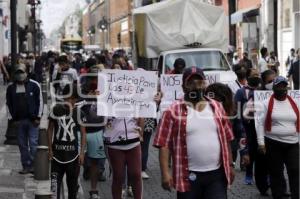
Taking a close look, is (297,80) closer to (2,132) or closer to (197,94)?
(2,132)

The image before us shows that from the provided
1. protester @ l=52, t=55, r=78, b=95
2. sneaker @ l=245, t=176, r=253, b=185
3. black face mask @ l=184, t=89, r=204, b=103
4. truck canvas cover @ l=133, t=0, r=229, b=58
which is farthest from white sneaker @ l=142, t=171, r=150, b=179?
truck canvas cover @ l=133, t=0, r=229, b=58

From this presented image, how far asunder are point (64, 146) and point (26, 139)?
3.69 meters

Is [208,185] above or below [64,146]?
below

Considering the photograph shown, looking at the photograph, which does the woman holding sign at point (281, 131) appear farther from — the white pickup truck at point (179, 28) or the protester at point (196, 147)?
the white pickup truck at point (179, 28)

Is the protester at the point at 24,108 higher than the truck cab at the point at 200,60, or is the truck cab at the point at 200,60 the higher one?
the truck cab at the point at 200,60

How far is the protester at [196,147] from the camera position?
A: 21.2ft

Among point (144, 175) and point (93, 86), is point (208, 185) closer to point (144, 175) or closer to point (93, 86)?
point (93, 86)

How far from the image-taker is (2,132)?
1755 centimetres

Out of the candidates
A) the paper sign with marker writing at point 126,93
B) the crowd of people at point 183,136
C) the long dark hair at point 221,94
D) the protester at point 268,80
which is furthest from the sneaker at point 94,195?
the protester at point 268,80

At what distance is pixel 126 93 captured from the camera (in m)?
9.09

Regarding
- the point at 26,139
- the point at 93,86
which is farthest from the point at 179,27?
the point at 93,86

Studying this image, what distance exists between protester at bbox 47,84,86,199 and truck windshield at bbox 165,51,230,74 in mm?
10701

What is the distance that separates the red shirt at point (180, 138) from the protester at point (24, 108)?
5.51 metres

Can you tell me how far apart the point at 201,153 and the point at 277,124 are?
9.64 ft
